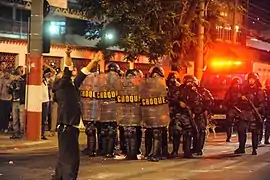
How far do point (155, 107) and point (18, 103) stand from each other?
5411mm

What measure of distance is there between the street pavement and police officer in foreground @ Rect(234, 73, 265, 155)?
0.45 meters

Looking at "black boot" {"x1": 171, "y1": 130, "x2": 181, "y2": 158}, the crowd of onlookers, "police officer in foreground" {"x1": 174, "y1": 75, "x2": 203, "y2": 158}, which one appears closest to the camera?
"police officer in foreground" {"x1": 174, "y1": 75, "x2": 203, "y2": 158}

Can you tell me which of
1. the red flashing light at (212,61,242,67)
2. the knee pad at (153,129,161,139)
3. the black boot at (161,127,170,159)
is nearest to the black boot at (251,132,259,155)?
the black boot at (161,127,170,159)

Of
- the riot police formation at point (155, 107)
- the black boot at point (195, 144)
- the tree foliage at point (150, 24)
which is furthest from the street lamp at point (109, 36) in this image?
the riot police formation at point (155, 107)

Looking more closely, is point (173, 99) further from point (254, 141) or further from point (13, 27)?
point (13, 27)

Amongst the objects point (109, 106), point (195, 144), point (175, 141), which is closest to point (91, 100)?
point (109, 106)

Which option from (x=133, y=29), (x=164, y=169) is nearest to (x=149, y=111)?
(x=164, y=169)

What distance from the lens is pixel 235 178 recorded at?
10.9 meters

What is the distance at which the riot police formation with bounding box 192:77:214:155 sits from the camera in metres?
13.6

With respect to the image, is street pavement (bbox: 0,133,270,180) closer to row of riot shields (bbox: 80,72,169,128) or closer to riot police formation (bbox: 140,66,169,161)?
riot police formation (bbox: 140,66,169,161)

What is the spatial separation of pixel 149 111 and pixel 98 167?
1.69 m

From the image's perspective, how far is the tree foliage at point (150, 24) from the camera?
57.5 ft

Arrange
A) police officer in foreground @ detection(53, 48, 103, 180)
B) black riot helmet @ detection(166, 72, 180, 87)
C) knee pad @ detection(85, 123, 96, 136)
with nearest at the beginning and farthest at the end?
police officer in foreground @ detection(53, 48, 103, 180) → knee pad @ detection(85, 123, 96, 136) → black riot helmet @ detection(166, 72, 180, 87)

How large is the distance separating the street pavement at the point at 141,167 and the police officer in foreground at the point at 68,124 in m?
2.23
